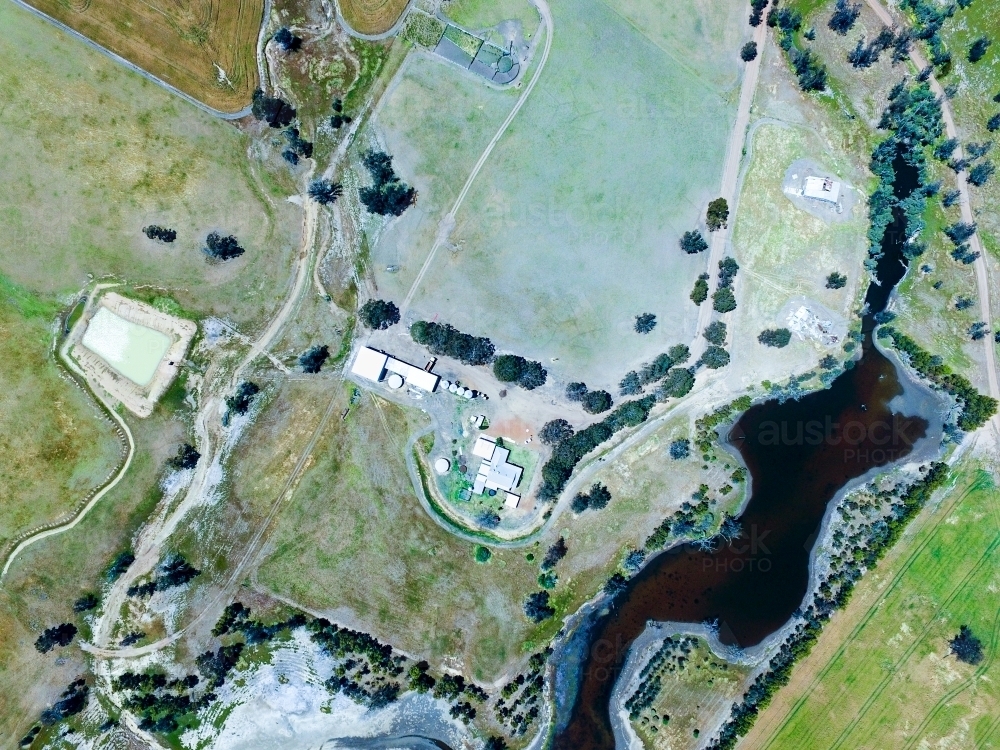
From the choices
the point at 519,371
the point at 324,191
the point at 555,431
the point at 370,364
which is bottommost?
the point at 370,364

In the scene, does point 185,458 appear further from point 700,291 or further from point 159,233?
point 700,291

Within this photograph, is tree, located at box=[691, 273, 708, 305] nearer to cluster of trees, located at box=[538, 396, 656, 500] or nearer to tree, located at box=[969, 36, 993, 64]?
cluster of trees, located at box=[538, 396, 656, 500]

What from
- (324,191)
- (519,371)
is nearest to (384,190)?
(324,191)

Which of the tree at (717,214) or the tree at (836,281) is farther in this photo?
the tree at (836,281)

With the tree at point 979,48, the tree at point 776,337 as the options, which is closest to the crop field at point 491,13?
the tree at point 776,337

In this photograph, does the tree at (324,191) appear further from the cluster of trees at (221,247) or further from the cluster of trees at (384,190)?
the cluster of trees at (221,247)

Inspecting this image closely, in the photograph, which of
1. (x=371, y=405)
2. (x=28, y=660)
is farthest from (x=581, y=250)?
(x=28, y=660)
